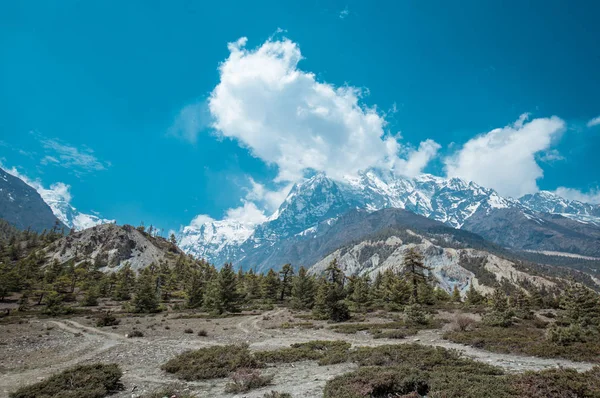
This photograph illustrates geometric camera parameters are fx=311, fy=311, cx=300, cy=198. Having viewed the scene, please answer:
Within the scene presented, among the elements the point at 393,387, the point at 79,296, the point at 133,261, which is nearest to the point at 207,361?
the point at 393,387

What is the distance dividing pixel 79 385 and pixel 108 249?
534 ft

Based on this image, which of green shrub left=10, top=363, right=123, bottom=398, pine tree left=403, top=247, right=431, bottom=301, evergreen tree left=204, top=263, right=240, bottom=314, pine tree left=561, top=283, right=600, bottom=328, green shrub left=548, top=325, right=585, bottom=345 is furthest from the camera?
evergreen tree left=204, top=263, right=240, bottom=314

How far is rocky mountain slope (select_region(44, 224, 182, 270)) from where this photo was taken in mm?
144750

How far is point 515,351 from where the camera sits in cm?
2027

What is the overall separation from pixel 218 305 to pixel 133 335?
25855mm

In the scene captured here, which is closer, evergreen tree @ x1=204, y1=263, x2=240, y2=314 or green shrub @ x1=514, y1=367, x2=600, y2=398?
green shrub @ x1=514, y1=367, x2=600, y2=398

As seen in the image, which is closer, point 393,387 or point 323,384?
point 393,387

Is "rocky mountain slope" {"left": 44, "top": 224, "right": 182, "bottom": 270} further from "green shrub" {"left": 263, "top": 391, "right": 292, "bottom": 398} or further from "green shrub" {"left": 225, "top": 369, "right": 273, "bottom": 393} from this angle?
"green shrub" {"left": 263, "top": 391, "right": 292, "bottom": 398}

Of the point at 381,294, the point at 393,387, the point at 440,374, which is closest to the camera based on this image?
→ the point at 393,387

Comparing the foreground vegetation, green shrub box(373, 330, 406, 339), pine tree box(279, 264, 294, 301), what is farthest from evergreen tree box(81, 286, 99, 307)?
green shrub box(373, 330, 406, 339)

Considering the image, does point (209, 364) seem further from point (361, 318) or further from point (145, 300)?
point (145, 300)

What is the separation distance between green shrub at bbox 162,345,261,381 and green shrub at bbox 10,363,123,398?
3219 millimetres

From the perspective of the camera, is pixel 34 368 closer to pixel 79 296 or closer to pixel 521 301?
pixel 521 301

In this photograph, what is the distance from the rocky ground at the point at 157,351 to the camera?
15.8m
